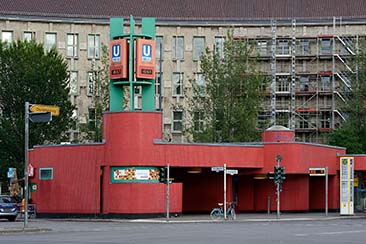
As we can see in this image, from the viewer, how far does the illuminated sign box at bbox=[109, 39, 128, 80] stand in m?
58.5

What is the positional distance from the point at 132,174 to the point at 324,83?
43495 mm

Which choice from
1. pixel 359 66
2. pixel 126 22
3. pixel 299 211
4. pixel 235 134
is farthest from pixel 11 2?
pixel 299 211

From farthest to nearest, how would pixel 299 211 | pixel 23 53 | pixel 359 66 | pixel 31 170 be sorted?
1. pixel 359 66
2. pixel 23 53
3. pixel 299 211
4. pixel 31 170

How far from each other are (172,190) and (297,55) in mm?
41676

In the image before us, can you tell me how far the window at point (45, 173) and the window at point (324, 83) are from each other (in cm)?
4230

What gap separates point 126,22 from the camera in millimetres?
94062

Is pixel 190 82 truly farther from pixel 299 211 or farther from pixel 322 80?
pixel 299 211

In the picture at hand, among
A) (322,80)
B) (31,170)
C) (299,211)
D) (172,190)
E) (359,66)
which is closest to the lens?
(172,190)

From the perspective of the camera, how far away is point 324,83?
96375 millimetres

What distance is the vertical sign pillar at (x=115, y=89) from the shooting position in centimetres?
5966

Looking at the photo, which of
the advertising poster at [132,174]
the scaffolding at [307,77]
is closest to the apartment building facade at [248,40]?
the scaffolding at [307,77]

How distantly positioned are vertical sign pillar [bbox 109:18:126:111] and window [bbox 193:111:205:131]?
26825 mm

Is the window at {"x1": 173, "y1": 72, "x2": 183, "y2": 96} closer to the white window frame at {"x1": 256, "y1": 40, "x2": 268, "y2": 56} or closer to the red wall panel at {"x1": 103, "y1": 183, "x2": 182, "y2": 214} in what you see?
the white window frame at {"x1": 256, "y1": 40, "x2": 268, "y2": 56}

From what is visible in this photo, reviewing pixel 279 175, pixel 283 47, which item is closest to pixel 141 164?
pixel 279 175
